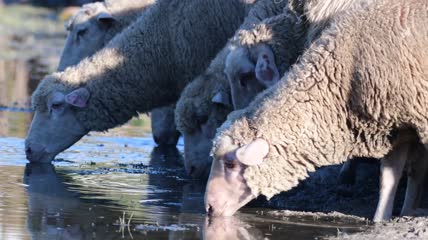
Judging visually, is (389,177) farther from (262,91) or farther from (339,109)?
(262,91)

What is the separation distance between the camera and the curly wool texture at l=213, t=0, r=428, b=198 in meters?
8.64

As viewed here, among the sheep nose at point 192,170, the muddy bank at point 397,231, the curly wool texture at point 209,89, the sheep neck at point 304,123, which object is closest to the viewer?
the muddy bank at point 397,231

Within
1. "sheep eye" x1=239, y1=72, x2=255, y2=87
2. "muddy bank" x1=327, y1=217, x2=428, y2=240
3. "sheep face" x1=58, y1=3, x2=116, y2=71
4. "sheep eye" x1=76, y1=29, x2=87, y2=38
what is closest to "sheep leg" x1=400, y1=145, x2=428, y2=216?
"muddy bank" x1=327, y1=217, x2=428, y2=240

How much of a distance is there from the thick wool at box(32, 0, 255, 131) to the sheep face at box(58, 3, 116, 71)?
1795mm

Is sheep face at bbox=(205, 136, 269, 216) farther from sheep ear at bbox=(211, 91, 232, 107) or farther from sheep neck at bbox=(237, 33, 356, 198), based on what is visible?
sheep ear at bbox=(211, 91, 232, 107)

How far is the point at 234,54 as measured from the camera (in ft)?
35.1

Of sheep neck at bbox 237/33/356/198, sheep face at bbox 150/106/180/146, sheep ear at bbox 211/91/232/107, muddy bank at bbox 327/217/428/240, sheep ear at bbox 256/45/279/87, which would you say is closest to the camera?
muddy bank at bbox 327/217/428/240

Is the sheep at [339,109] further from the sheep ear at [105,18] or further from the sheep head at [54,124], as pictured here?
the sheep ear at [105,18]

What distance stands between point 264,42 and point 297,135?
1996mm

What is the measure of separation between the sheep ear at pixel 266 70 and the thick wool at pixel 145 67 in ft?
6.50

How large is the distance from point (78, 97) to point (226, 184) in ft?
12.6

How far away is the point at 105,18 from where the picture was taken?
48.1ft

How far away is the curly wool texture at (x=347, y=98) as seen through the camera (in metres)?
8.64

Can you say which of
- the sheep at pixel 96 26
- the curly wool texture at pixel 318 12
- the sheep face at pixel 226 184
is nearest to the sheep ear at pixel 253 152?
the sheep face at pixel 226 184
